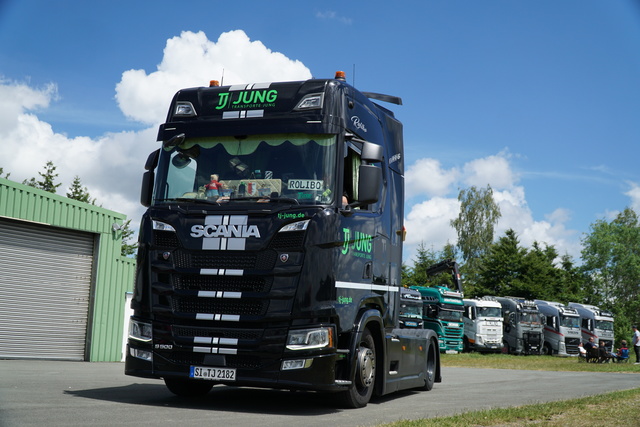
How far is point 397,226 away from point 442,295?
28262mm

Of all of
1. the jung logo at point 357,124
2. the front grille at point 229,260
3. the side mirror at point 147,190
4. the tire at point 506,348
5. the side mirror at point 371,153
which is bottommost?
the tire at point 506,348

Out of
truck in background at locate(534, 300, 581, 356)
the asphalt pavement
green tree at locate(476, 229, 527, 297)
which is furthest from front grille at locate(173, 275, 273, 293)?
green tree at locate(476, 229, 527, 297)

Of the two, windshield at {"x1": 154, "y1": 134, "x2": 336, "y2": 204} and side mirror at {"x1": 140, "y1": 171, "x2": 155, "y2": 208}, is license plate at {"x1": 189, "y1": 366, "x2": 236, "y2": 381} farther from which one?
side mirror at {"x1": 140, "y1": 171, "x2": 155, "y2": 208}

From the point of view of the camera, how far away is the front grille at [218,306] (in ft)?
26.6

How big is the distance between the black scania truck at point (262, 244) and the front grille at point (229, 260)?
1cm

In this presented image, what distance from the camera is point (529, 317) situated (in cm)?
4453

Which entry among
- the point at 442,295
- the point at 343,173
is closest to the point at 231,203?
the point at 343,173

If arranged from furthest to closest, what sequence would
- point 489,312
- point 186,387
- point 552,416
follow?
point 489,312
point 186,387
point 552,416

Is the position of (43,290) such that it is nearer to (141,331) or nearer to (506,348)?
(141,331)

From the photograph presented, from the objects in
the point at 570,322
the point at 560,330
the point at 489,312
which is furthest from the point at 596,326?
the point at 489,312

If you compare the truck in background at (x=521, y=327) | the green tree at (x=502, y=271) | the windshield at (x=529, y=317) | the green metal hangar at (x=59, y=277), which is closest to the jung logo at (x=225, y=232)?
the green metal hangar at (x=59, y=277)

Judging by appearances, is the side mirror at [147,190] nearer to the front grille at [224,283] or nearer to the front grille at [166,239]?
the front grille at [166,239]

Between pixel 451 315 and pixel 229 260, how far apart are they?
31.6 m

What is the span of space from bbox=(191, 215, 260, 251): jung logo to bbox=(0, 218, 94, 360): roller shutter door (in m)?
11.6
